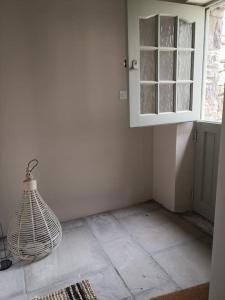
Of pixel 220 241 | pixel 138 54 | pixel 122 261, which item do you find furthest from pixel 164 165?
pixel 220 241

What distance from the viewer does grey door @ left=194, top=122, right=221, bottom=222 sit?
93.2 inches

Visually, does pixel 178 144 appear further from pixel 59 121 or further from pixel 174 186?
pixel 59 121

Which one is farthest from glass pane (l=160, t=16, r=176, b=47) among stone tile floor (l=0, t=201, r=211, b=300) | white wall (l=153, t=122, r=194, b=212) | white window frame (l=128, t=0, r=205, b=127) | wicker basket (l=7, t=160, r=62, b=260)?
stone tile floor (l=0, t=201, r=211, b=300)

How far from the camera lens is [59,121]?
Result: 8.04ft

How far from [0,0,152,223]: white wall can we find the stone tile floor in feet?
1.43

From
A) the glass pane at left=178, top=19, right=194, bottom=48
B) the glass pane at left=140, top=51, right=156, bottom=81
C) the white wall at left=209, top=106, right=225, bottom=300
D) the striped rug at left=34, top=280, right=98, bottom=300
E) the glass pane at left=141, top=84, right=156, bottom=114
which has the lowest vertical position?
the striped rug at left=34, top=280, right=98, bottom=300

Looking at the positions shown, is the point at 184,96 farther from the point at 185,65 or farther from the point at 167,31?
the point at 167,31

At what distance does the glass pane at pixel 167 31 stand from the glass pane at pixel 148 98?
372 millimetres

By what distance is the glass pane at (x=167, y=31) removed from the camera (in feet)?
6.86

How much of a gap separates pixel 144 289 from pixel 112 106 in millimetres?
1716

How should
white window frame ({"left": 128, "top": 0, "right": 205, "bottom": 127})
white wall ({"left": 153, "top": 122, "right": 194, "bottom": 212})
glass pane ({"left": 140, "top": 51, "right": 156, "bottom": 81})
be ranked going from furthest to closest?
white wall ({"left": 153, "top": 122, "right": 194, "bottom": 212})
glass pane ({"left": 140, "top": 51, "right": 156, "bottom": 81})
white window frame ({"left": 128, "top": 0, "right": 205, "bottom": 127})

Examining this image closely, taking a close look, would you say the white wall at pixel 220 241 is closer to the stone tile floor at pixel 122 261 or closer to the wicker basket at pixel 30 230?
the stone tile floor at pixel 122 261

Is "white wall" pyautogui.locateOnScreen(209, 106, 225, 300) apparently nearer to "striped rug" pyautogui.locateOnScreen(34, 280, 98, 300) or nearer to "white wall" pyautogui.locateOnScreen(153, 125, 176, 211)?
"striped rug" pyautogui.locateOnScreen(34, 280, 98, 300)

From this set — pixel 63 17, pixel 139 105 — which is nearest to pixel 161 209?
pixel 139 105
